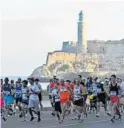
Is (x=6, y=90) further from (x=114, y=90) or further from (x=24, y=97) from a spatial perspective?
(x=114, y=90)

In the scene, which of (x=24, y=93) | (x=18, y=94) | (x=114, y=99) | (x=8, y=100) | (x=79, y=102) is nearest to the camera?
(x=114, y=99)

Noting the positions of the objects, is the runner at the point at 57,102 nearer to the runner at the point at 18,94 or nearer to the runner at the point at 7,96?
the runner at the point at 18,94

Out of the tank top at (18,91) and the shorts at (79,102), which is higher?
the tank top at (18,91)

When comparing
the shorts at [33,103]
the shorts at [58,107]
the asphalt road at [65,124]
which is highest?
the shorts at [33,103]

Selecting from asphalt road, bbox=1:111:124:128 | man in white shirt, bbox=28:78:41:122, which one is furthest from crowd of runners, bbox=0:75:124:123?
asphalt road, bbox=1:111:124:128

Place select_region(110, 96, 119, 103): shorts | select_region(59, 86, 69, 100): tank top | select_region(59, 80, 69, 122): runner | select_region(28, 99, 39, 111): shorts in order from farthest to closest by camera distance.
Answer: select_region(59, 86, 69, 100): tank top → select_region(59, 80, 69, 122): runner → select_region(110, 96, 119, 103): shorts → select_region(28, 99, 39, 111): shorts


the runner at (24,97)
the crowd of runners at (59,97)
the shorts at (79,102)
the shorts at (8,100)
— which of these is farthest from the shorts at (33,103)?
the shorts at (8,100)

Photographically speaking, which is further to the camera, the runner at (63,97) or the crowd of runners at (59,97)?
the runner at (63,97)

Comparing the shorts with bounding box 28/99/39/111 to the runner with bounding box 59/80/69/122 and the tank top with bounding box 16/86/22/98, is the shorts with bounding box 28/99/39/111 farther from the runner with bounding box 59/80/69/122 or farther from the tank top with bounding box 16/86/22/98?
the tank top with bounding box 16/86/22/98

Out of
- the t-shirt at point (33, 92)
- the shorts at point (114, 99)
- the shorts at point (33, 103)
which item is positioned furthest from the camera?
the shorts at point (114, 99)

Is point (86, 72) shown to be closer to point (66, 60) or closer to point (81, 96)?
point (66, 60)

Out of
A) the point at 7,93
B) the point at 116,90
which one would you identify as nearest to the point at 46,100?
the point at 7,93

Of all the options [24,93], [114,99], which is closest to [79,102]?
[114,99]

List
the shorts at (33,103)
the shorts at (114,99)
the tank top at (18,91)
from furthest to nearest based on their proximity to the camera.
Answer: the tank top at (18,91)
the shorts at (114,99)
the shorts at (33,103)
